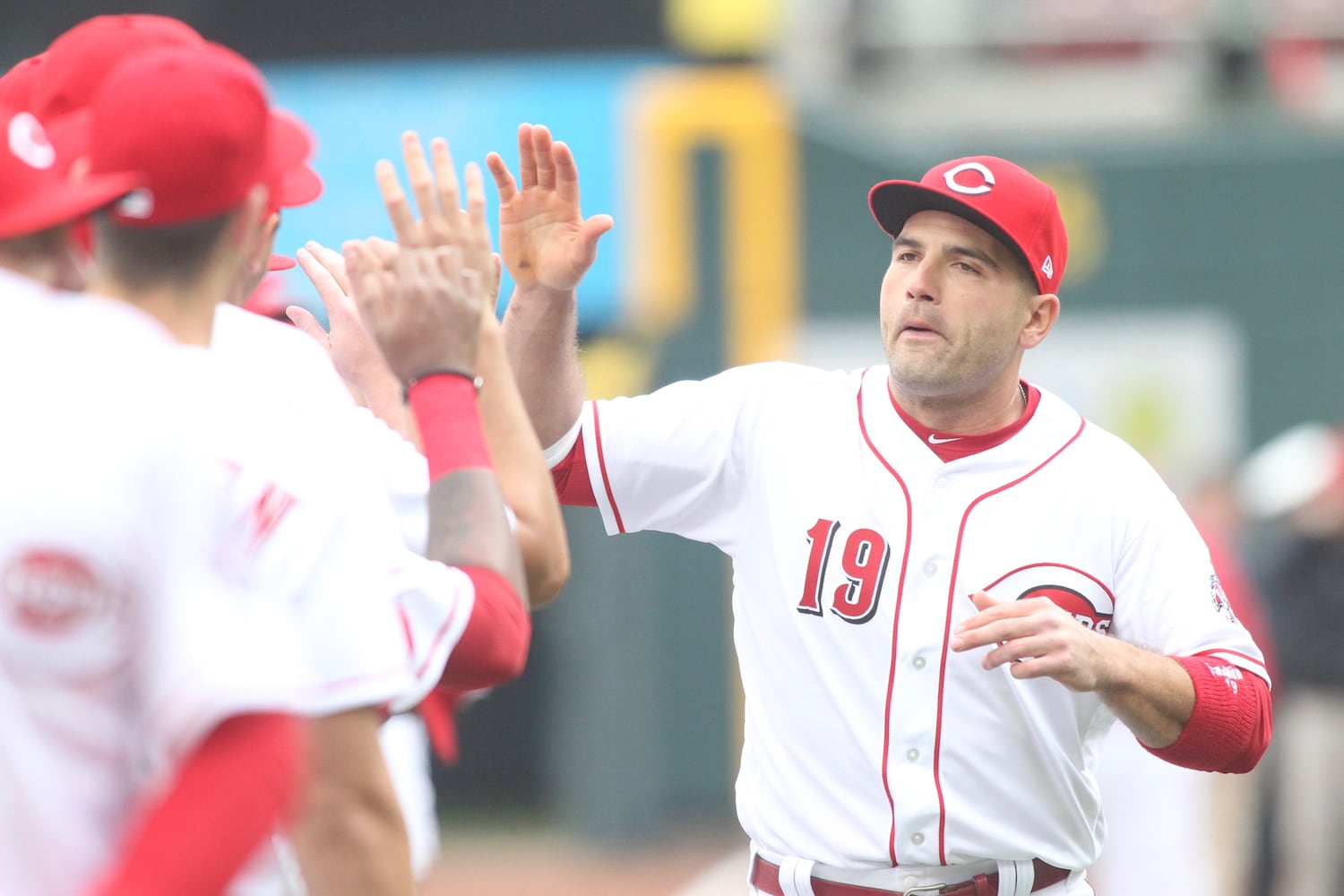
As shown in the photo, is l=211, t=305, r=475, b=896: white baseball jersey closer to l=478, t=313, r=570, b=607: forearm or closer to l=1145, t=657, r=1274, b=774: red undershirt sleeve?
l=478, t=313, r=570, b=607: forearm

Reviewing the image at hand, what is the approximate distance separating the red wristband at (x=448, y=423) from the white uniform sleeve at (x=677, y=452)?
1.11 m

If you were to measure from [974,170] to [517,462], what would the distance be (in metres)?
1.32

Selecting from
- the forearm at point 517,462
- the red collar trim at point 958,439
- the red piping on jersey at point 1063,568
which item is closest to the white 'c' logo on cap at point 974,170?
the red collar trim at point 958,439

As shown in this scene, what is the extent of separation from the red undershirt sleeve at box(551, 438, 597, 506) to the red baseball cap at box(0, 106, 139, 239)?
1551mm

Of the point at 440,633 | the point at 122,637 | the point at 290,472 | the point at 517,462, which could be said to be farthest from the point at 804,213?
the point at 122,637

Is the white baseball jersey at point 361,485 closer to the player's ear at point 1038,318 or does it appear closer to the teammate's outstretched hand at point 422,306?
the teammate's outstretched hand at point 422,306

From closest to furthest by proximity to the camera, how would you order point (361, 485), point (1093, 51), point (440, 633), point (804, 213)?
point (361, 485) < point (440, 633) < point (804, 213) < point (1093, 51)

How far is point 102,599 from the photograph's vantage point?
6.08ft

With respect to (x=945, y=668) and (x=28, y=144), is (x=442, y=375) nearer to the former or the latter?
(x=28, y=144)

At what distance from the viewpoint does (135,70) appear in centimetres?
219

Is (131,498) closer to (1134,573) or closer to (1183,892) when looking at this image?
(1134,573)

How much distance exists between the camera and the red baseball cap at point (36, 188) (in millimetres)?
2094

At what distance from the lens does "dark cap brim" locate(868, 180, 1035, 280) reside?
3.53m

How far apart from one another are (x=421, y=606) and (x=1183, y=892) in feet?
17.3
